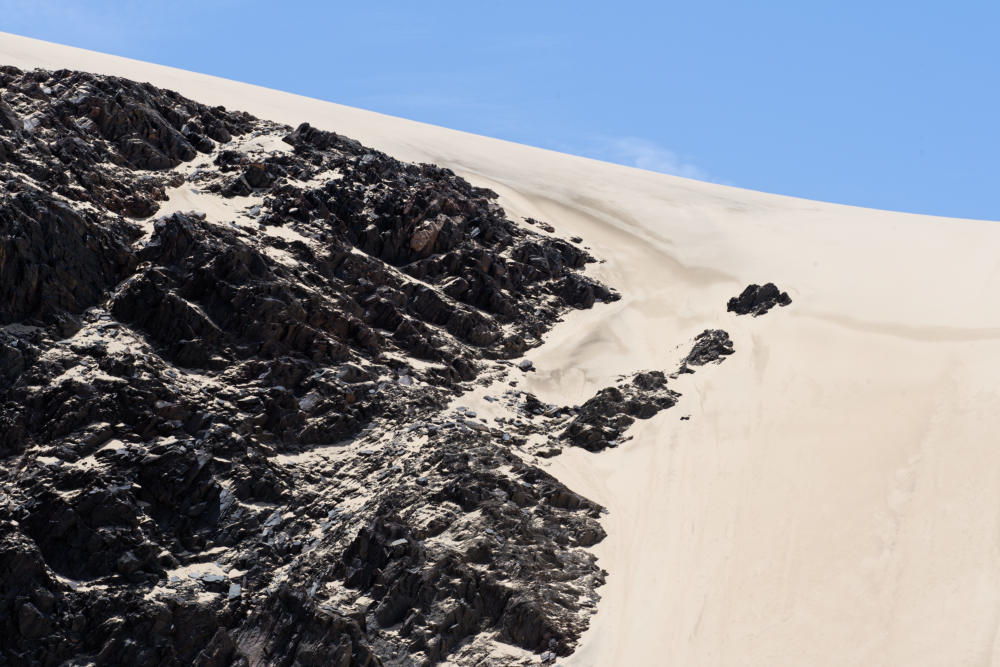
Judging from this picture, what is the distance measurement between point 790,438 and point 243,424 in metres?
15.0

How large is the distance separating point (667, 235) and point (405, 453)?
23425mm

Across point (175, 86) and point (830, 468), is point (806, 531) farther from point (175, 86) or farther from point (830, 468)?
point (175, 86)

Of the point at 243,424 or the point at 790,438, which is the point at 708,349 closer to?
the point at 790,438

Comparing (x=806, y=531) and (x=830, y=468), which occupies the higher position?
(x=830, y=468)

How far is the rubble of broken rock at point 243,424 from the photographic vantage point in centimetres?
2473

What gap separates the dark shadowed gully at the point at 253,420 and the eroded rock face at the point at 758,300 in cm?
388

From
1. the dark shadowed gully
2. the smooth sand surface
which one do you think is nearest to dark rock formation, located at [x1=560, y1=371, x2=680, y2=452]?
the dark shadowed gully

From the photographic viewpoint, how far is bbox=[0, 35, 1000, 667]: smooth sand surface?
2544cm

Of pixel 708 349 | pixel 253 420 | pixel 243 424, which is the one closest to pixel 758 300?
pixel 708 349

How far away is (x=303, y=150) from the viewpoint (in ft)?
135

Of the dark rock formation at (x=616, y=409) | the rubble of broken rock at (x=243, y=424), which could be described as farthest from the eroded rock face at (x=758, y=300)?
the rubble of broken rock at (x=243, y=424)

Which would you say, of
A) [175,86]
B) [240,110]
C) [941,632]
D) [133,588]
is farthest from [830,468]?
[175,86]

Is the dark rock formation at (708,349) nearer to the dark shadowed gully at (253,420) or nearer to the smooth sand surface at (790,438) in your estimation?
Result: the dark shadowed gully at (253,420)

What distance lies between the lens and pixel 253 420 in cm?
2933
